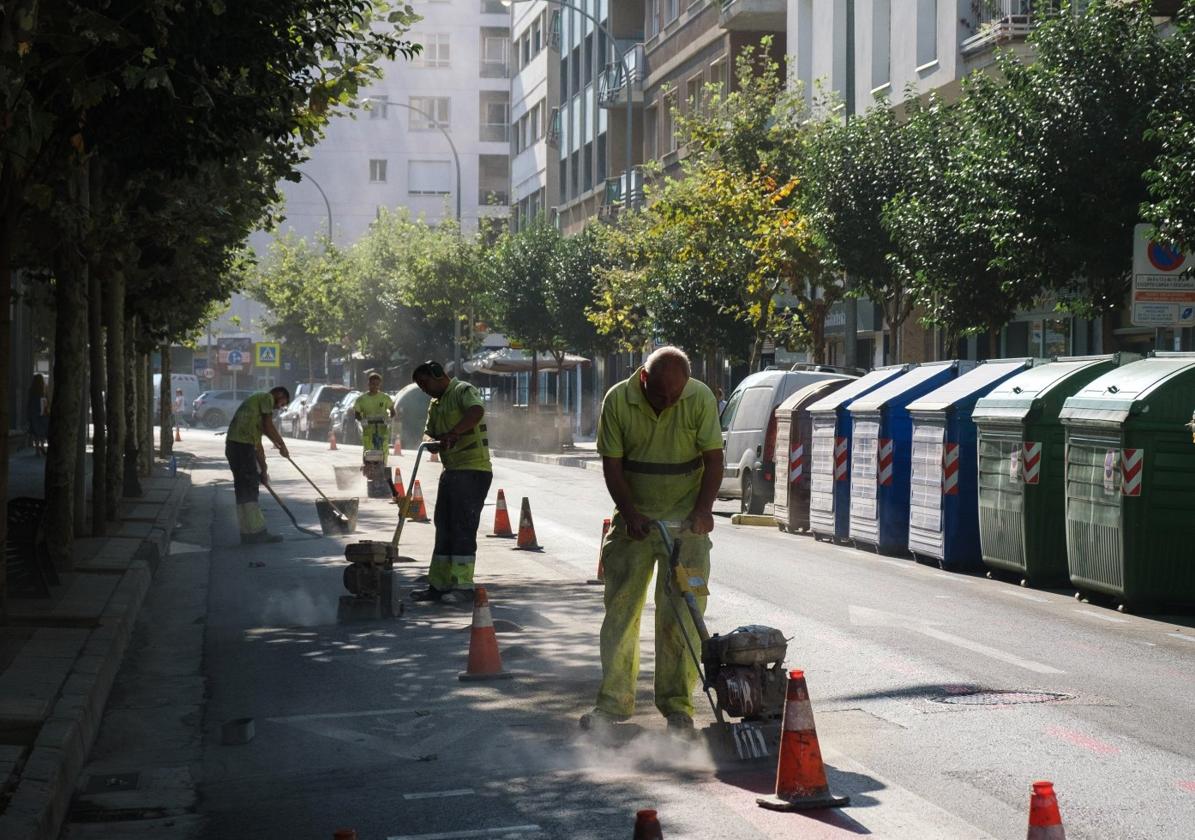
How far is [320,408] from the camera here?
5941cm

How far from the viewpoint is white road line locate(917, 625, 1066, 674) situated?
10.1 m

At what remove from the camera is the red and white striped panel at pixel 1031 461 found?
15.1 meters

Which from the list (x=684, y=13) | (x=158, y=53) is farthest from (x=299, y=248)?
(x=158, y=53)

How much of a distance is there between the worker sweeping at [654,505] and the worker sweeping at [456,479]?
16.8ft

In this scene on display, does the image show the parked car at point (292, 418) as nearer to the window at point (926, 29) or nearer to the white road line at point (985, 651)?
the window at point (926, 29)

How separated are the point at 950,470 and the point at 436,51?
8456 cm

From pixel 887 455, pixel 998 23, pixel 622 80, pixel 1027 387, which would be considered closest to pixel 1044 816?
pixel 1027 387

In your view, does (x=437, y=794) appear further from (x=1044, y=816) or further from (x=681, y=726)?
(x=1044, y=816)

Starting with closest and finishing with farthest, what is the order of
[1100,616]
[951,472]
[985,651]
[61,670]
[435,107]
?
[61,670] < [985,651] < [1100,616] < [951,472] < [435,107]

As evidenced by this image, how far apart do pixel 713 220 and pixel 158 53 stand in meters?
23.0

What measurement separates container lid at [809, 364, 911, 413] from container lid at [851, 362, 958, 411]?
16.1 inches

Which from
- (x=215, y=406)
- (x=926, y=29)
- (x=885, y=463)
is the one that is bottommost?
(x=885, y=463)

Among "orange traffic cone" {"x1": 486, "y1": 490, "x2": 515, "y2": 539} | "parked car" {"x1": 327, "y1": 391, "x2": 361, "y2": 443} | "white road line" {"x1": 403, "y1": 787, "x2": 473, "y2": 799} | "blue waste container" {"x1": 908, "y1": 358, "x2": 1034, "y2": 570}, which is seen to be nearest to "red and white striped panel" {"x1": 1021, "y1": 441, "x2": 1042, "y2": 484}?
"blue waste container" {"x1": 908, "y1": 358, "x2": 1034, "y2": 570}

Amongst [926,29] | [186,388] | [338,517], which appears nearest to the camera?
[338,517]
